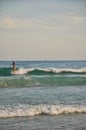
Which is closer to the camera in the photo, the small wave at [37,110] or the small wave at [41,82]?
the small wave at [37,110]

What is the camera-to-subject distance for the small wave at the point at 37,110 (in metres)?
7.95

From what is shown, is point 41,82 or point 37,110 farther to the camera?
point 41,82

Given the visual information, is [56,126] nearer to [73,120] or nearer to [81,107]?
[73,120]

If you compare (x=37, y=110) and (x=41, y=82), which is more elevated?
(x=41, y=82)

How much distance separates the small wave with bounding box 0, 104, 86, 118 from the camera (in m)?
7.95

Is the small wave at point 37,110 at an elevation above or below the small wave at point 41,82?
below

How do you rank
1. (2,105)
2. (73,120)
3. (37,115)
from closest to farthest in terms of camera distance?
(73,120)
(37,115)
(2,105)

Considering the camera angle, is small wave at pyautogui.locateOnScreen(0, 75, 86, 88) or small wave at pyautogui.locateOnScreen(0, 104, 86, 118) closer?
small wave at pyautogui.locateOnScreen(0, 104, 86, 118)

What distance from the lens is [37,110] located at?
8.24 m

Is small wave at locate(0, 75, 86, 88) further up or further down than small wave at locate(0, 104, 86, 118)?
further up

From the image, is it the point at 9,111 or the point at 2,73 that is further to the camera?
the point at 2,73

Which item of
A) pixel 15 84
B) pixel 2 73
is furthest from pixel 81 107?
pixel 2 73

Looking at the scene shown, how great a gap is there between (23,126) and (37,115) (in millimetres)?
1095

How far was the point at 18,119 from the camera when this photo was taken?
7578 mm
